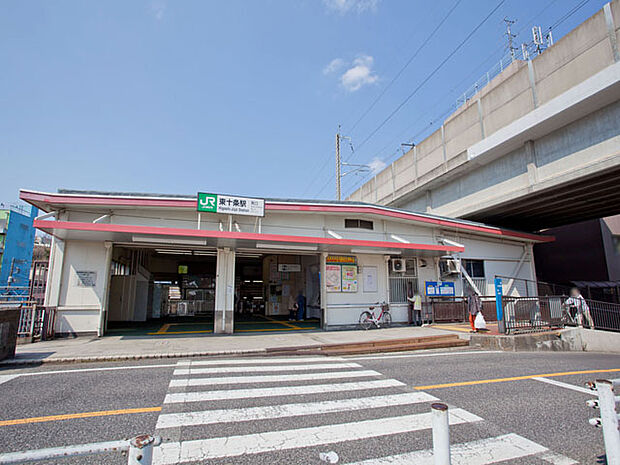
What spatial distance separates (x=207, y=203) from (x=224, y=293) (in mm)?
3557

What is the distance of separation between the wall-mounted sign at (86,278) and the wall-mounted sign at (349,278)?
9.76 metres

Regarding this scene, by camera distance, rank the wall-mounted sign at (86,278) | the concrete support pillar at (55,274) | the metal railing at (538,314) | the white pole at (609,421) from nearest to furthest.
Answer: the white pole at (609,421) < the concrete support pillar at (55,274) < the metal railing at (538,314) < the wall-mounted sign at (86,278)

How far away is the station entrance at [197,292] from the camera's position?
1546cm

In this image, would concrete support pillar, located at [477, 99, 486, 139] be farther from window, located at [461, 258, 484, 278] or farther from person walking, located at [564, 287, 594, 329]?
person walking, located at [564, 287, 594, 329]

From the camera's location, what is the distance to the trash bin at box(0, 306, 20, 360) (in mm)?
7730

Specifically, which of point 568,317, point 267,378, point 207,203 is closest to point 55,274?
point 207,203

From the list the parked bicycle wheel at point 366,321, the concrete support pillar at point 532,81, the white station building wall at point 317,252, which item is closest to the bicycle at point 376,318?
the parked bicycle wheel at point 366,321

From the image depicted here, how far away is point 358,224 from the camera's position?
15.8 metres

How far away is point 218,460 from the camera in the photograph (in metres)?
3.41

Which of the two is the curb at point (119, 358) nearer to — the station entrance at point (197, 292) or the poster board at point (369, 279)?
the station entrance at point (197, 292)

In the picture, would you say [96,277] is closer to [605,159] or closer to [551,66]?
[605,159]

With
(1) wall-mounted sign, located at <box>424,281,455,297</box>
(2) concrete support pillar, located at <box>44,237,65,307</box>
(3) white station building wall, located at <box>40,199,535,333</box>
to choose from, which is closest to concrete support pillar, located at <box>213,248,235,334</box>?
(3) white station building wall, located at <box>40,199,535,333</box>

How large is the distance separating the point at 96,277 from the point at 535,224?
28.1m

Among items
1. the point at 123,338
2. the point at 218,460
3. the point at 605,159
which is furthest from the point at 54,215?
the point at 605,159
